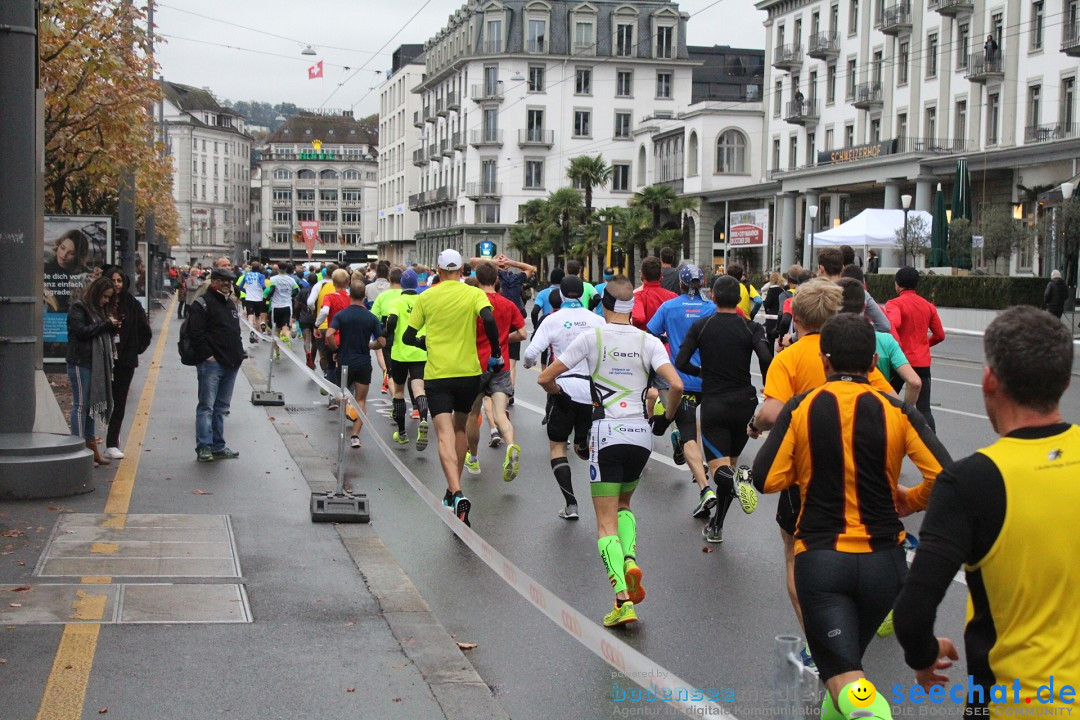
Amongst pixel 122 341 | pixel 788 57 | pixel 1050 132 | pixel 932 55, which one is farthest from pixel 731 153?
pixel 122 341

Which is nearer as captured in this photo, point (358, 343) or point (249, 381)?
point (358, 343)

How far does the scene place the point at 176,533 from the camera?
8203 mm

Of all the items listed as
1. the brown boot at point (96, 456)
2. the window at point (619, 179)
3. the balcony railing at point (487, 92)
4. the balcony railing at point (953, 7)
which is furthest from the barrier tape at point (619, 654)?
the balcony railing at point (487, 92)

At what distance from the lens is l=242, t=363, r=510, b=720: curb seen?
5.15m

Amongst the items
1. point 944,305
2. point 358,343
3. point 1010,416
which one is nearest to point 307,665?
point 1010,416

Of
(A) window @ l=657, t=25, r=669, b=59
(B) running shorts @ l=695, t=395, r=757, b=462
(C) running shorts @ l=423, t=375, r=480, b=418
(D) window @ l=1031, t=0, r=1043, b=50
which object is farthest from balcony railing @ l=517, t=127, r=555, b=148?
(B) running shorts @ l=695, t=395, r=757, b=462

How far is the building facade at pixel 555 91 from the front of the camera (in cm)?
8975

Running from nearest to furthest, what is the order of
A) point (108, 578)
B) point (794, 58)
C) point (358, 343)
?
point (108, 578)
point (358, 343)
point (794, 58)

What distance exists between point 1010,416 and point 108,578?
5356 millimetres

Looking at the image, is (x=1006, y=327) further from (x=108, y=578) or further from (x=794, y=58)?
(x=794, y=58)

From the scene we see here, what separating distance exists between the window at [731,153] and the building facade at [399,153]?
47686 mm

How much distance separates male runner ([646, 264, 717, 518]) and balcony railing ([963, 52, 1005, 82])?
38.6 metres

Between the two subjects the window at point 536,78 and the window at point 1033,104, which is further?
the window at point 536,78

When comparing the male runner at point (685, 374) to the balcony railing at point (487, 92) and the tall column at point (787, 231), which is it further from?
the balcony railing at point (487, 92)
